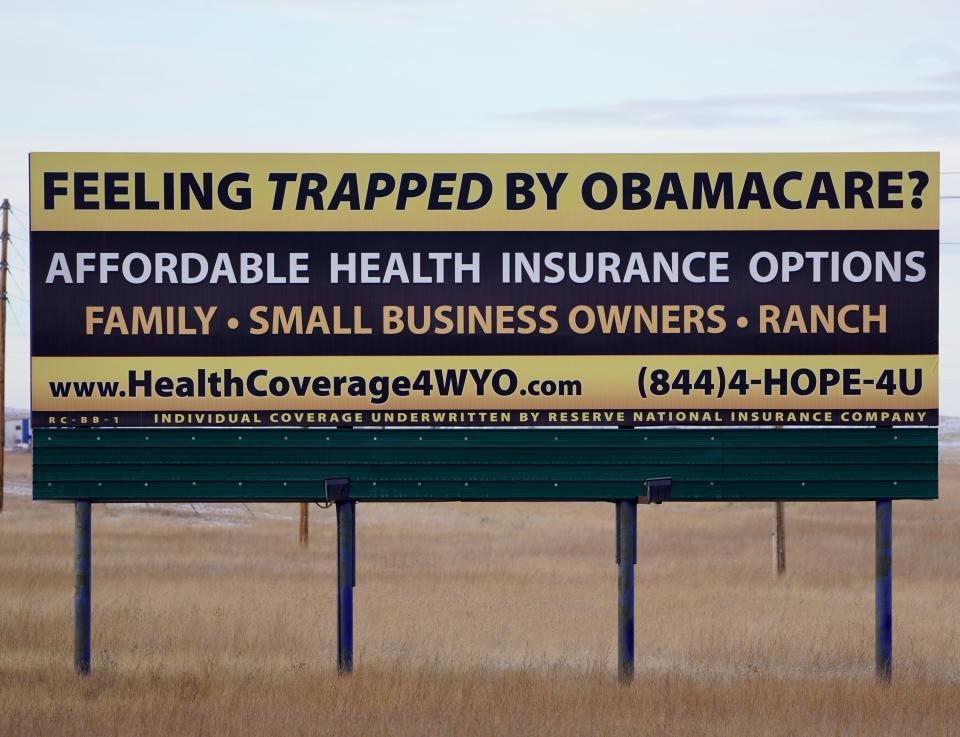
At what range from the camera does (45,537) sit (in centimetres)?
3612

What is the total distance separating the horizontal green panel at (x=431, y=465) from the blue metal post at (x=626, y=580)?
0.86 feet

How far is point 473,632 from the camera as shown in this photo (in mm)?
22250

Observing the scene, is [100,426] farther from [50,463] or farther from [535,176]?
[535,176]

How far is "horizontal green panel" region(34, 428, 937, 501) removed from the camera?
16.2 metres

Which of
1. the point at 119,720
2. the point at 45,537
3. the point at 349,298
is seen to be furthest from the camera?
the point at 45,537

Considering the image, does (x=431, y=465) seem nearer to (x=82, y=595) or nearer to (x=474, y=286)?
(x=474, y=286)

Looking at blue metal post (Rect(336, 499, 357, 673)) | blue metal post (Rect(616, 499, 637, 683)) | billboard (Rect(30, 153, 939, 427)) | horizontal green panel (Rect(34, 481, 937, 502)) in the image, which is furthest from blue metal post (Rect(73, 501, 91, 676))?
blue metal post (Rect(616, 499, 637, 683))

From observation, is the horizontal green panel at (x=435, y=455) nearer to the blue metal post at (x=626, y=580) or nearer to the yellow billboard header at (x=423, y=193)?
the blue metal post at (x=626, y=580)

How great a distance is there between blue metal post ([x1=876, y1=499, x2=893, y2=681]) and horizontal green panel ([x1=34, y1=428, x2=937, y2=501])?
315 millimetres

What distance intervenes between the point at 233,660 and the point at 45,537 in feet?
61.4

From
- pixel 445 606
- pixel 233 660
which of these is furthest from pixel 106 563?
pixel 233 660

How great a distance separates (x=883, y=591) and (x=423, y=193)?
6529 millimetres

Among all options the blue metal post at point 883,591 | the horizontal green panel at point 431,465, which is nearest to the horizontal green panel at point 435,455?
the horizontal green panel at point 431,465

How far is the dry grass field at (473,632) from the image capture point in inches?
573
